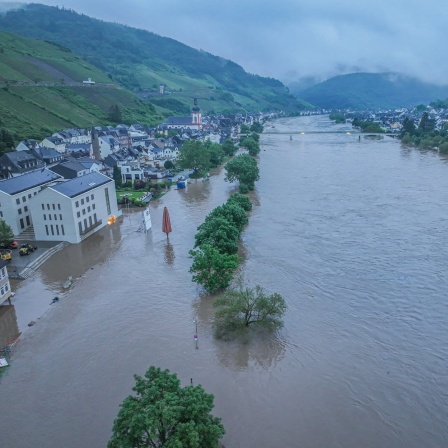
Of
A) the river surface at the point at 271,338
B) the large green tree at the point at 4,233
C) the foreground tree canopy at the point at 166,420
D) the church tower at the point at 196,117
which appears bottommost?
the river surface at the point at 271,338

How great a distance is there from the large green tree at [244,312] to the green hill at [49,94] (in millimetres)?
58862

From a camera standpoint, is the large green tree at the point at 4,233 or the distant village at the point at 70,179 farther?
the distant village at the point at 70,179

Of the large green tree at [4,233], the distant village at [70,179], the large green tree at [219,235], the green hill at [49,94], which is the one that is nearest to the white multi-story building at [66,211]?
the distant village at [70,179]

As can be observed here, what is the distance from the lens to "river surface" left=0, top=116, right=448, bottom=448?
15898mm

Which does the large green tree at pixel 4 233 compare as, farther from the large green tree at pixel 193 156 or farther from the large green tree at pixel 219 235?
the large green tree at pixel 193 156

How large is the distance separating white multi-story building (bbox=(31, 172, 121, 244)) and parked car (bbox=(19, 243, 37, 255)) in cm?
199

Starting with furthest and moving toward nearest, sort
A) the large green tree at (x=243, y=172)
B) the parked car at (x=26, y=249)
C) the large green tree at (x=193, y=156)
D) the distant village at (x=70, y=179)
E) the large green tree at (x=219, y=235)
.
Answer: the large green tree at (x=193, y=156) → the large green tree at (x=243, y=172) → the distant village at (x=70, y=179) → the parked car at (x=26, y=249) → the large green tree at (x=219, y=235)

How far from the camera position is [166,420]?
38.4 ft

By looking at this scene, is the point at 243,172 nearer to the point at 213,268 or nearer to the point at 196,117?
the point at 213,268

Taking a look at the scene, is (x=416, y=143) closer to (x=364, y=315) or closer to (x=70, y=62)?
(x=364, y=315)

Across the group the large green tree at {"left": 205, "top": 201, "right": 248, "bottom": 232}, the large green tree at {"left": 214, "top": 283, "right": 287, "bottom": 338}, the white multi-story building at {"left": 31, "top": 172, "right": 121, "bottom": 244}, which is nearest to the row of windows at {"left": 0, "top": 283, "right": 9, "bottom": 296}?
the white multi-story building at {"left": 31, "top": 172, "right": 121, "bottom": 244}

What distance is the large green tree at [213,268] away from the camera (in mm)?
25191

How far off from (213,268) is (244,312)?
183 inches

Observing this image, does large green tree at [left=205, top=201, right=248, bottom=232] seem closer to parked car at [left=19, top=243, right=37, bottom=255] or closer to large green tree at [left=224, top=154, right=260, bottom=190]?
parked car at [left=19, top=243, right=37, bottom=255]
